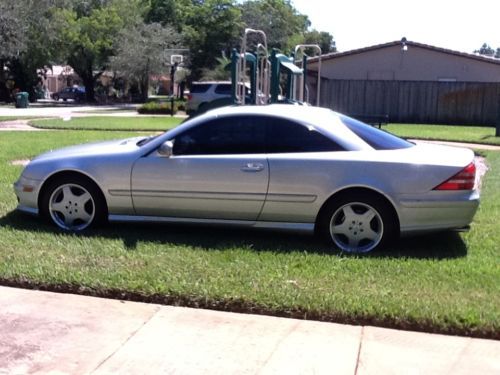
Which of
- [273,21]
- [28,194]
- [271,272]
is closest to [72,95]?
[273,21]

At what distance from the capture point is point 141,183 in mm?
6566

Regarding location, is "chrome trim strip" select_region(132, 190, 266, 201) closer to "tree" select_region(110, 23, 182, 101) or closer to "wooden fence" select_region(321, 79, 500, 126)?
"wooden fence" select_region(321, 79, 500, 126)

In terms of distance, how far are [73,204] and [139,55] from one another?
4632 centimetres

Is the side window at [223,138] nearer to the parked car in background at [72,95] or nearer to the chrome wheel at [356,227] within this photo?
the chrome wheel at [356,227]

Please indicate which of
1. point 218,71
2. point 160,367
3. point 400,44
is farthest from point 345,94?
point 160,367

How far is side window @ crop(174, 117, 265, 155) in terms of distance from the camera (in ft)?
21.4

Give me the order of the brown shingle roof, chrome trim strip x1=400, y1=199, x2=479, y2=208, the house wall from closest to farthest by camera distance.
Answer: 1. chrome trim strip x1=400, y1=199, x2=479, y2=208
2. the brown shingle roof
3. the house wall

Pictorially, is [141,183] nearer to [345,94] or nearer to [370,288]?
[370,288]

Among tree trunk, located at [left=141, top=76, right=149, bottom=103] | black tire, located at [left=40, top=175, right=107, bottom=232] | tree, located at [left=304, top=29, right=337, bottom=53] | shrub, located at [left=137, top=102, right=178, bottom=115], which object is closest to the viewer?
black tire, located at [left=40, top=175, right=107, bottom=232]

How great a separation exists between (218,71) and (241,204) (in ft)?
160

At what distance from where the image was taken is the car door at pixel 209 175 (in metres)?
6.38

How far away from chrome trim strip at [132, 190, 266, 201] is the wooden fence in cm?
2536

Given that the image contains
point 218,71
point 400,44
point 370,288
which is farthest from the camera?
point 218,71

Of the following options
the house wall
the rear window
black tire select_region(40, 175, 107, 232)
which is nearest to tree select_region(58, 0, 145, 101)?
the rear window
